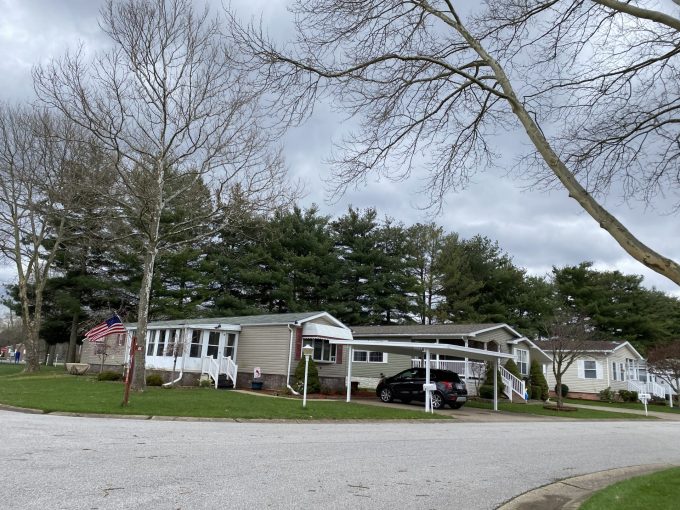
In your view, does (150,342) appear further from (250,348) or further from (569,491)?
(569,491)

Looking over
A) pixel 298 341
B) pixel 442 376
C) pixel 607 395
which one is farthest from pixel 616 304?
pixel 298 341

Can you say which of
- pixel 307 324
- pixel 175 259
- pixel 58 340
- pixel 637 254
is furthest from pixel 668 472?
pixel 58 340

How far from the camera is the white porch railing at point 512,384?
28.1 meters

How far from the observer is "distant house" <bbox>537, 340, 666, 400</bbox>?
37.5 meters

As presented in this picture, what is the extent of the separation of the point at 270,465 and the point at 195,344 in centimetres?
2016

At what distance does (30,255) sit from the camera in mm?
34656

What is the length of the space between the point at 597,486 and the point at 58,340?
48.2 m

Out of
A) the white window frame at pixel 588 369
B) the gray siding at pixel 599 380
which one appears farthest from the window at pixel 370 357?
the white window frame at pixel 588 369

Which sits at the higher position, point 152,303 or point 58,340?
point 152,303

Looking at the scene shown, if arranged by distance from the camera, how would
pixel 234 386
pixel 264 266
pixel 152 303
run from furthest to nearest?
pixel 264 266 < pixel 152 303 < pixel 234 386

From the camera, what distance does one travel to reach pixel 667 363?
34406 millimetres

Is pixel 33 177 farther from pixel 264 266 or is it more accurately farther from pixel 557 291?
pixel 557 291

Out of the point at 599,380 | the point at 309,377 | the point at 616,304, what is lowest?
the point at 309,377

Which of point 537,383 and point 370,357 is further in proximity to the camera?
point 370,357
